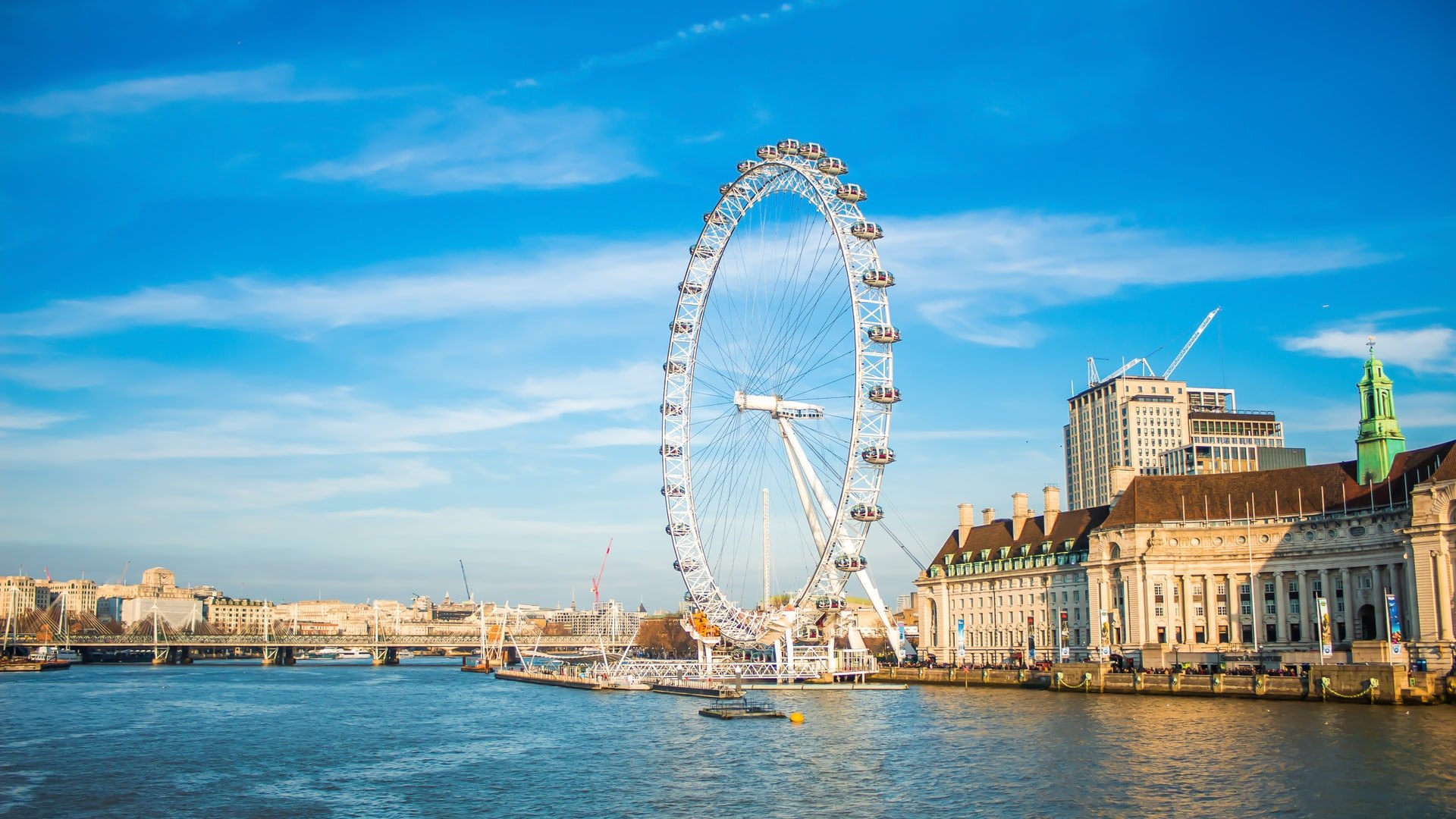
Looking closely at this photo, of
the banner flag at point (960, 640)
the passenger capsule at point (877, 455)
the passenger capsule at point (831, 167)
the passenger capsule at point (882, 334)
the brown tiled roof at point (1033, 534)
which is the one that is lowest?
the banner flag at point (960, 640)

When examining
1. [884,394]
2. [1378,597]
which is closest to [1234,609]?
[1378,597]

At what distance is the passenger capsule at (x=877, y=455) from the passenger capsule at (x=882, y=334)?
8.10 meters

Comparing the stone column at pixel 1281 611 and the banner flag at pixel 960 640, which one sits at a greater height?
the stone column at pixel 1281 611

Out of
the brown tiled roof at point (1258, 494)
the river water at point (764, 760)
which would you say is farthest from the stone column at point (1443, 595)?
the river water at point (764, 760)

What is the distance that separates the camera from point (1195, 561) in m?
107

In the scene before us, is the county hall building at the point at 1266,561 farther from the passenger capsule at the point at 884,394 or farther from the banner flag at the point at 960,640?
the passenger capsule at the point at 884,394

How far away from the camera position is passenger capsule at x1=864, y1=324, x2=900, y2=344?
92125mm

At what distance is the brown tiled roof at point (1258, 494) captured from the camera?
325 ft

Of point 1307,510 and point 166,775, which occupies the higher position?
point 1307,510

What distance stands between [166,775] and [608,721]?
32.0 m

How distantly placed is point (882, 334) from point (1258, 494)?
40.0 metres

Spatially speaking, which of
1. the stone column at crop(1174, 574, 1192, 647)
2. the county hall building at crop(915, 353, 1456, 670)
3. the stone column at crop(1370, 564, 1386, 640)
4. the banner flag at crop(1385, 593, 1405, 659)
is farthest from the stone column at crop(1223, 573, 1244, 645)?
the banner flag at crop(1385, 593, 1405, 659)

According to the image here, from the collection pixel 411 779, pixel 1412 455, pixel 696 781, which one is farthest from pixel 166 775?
pixel 1412 455

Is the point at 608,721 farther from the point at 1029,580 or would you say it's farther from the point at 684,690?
the point at 1029,580
